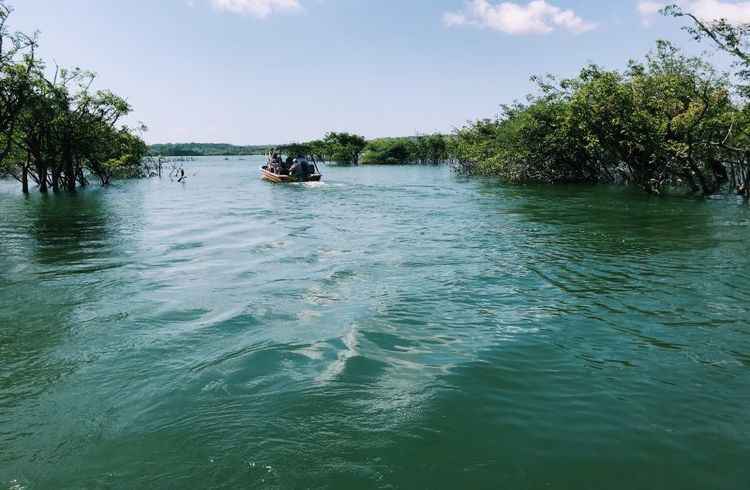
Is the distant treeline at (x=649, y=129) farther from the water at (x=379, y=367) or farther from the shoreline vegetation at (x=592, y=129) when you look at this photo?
the water at (x=379, y=367)

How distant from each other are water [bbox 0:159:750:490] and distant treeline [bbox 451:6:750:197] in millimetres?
12382

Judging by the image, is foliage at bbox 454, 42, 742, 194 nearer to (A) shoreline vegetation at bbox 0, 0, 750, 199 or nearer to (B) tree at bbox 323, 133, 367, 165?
(A) shoreline vegetation at bbox 0, 0, 750, 199

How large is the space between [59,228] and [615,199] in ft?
80.5

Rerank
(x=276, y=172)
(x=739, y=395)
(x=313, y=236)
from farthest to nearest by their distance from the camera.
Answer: (x=276, y=172) < (x=313, y=236) < (x=739, y=395)

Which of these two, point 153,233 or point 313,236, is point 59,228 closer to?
point 153,233

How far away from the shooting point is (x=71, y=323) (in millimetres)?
8195

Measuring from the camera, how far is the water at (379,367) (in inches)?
175

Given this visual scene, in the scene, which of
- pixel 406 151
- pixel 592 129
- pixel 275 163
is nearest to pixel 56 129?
pixel 275 163

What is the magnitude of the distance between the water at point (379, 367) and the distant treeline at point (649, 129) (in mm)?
12382

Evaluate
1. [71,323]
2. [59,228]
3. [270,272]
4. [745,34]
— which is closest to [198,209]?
Result: [59,228]

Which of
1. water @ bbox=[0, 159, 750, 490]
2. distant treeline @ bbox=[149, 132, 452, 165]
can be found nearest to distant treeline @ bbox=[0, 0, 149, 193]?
water @ bbox=[0, 159, 750, 490]

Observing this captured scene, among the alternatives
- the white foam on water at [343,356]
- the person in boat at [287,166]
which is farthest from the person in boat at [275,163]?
the white foam on water at [343,356]

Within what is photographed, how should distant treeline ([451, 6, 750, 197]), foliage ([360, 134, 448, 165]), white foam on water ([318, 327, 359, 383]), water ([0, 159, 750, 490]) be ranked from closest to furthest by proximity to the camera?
water ([0, 159, 750, 490])
white foam on water ([318, 327, 359, 383])
distant treeline ([451, 6, 750, 197])
foliage ([360, 134, 448, 165])

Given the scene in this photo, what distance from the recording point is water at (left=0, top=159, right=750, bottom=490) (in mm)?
4445
